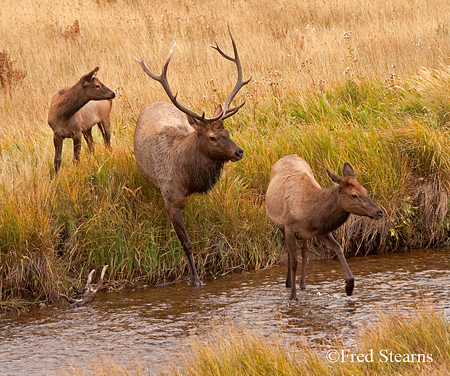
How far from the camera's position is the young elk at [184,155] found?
26.5ft

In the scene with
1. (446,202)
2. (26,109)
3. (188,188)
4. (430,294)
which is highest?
(26,109)

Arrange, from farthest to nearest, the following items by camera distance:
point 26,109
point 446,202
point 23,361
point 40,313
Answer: point 26,109 < point 446,202 < point 40,313 < point 23,361

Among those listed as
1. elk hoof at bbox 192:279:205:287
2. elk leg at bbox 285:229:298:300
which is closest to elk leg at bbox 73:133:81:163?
elk hoof at bbox 192:279:205:287

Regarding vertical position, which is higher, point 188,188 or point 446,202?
point 188,188

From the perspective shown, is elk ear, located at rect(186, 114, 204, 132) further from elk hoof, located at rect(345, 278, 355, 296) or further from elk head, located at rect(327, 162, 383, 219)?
elk hoof, located at rect(345, 278, 355, 296)

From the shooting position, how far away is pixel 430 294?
6.94 m

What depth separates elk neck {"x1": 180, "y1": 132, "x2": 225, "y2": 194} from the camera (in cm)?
827

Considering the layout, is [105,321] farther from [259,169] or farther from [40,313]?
[259,169]

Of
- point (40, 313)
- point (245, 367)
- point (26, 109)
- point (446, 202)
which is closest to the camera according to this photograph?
point (245, 367)

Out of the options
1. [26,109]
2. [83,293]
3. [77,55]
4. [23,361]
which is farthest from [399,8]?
[23,361]

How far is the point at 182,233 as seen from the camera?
8.22 m

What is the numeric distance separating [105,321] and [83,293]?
2.49 ft

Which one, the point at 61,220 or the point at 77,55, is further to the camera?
the point at 77,55

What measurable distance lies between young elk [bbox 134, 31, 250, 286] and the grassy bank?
33 centimetres
